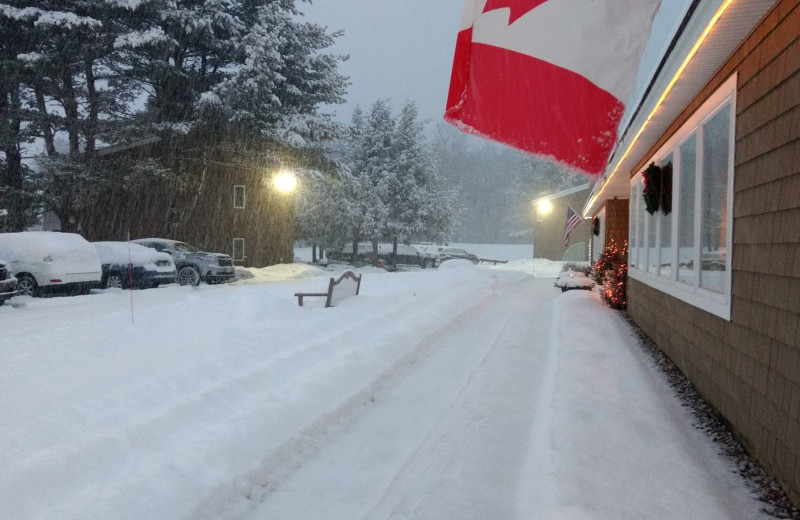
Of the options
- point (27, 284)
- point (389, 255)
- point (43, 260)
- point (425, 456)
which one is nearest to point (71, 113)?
point (43, 260)

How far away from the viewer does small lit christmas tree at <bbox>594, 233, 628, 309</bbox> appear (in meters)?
12.8

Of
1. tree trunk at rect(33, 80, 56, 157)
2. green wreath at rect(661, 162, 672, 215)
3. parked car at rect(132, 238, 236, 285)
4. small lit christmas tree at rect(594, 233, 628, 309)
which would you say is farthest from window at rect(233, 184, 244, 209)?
green wreath at rect(661, 162, 672, 215)

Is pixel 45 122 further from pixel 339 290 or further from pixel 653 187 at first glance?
pixel 653 187

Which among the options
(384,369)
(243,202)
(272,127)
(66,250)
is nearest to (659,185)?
(384,369)

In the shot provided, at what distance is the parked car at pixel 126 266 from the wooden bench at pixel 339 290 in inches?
265

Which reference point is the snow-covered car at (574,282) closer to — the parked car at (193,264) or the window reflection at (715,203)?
the parked car at (193,264)

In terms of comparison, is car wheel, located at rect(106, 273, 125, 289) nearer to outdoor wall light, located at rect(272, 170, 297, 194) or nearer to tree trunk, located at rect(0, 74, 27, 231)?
tree trunk, located at rect(0, 74, 27, 231)

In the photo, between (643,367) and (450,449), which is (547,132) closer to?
(450,449)

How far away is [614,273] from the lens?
13.2 metres

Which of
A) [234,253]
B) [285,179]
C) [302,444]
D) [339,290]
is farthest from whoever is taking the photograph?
[234,253]

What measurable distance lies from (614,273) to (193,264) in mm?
12696

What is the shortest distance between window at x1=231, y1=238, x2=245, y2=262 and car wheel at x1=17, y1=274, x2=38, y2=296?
12.4 m

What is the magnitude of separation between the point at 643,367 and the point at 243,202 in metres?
22.0

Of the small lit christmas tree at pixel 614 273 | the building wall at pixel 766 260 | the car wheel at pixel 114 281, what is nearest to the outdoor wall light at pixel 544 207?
the small lit christmas tree at pixel 614 273
